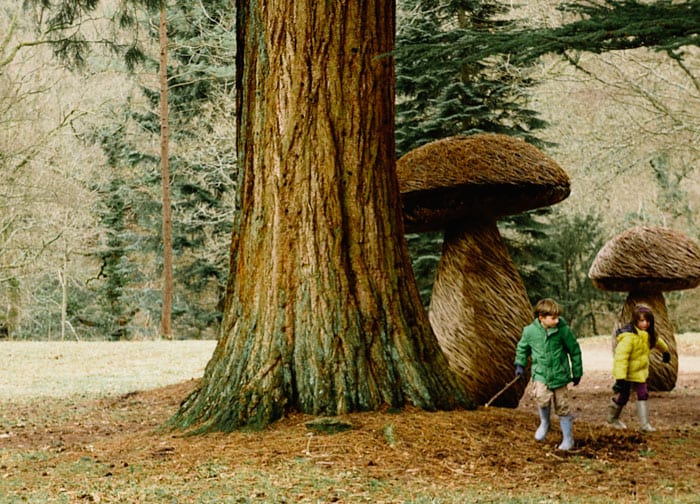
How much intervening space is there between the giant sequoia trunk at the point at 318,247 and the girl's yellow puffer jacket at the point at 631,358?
171cm

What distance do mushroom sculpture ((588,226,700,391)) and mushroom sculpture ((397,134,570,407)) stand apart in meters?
2.10

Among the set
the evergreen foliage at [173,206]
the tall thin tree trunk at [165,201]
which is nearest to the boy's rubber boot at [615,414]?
the tall thin tree trunk at [165,201]

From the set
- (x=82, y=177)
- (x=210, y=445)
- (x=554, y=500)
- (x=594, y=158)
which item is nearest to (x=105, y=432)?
(x=210, y=445)

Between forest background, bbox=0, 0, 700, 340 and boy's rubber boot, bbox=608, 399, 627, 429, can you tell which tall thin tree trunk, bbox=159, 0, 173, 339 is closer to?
forest background, bbox=0, 0, 700, 340

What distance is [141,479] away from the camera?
437 centimetres

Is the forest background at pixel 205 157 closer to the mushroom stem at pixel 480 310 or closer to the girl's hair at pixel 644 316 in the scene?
the mushroom stem at pixel 480 310

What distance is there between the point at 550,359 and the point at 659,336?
487cm

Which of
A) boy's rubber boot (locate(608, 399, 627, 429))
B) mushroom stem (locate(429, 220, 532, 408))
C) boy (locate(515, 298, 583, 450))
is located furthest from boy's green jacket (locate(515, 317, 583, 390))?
mushroom stem (locate(429, 220, 532, 408))

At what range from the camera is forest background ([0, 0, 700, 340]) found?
18375mm

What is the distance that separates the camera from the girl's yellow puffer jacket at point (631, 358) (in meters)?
6.70

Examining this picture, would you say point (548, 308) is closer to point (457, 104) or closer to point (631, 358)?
point (631, 358)

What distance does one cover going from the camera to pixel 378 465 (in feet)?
14.9

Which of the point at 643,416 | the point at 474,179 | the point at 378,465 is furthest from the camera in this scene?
the point at 474,179

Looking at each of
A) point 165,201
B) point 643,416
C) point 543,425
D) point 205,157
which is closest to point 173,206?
point 205,157
